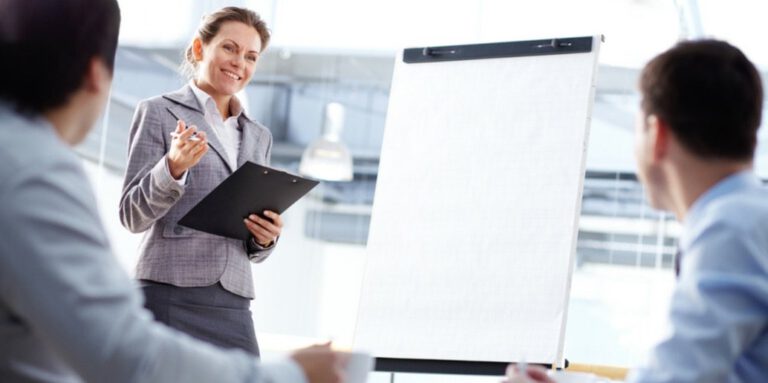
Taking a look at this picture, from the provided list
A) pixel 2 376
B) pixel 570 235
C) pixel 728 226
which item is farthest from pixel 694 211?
pixel 570 235

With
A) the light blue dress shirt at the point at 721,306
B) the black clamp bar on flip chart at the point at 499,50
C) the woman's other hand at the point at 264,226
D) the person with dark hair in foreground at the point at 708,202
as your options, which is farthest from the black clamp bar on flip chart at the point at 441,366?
the light blue dress shirt at the point at 721,306

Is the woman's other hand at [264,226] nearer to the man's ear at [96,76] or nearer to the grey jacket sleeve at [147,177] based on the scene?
the grey jacket sleeve at [147,177]

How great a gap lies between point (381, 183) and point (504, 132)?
0.40 m

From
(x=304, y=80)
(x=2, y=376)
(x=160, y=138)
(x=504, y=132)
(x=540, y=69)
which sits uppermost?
(x=304, y=80)

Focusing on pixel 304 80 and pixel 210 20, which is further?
pixel 304 80

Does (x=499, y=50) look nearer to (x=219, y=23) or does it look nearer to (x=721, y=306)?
(x=219, y=23)

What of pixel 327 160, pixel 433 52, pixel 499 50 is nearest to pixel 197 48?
pixel 433 52

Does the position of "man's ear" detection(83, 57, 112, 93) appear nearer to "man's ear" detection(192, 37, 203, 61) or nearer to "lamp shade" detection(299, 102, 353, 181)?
"man's ear" detection(192, 37, 203, 61)

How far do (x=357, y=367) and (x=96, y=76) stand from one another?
17.5 inches

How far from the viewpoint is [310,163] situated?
22.9 feet

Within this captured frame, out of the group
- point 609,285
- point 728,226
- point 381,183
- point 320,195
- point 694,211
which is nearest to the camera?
point 728,226

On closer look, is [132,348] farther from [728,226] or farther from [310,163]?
[310,163]

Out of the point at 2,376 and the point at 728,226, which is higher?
the point at 728,226

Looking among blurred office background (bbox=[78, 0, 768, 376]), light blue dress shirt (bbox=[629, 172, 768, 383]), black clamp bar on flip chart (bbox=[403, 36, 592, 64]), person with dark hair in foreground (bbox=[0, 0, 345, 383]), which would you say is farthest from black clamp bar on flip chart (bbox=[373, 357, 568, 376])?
blurred office background (bbox=[78, 0, 768, 376])
